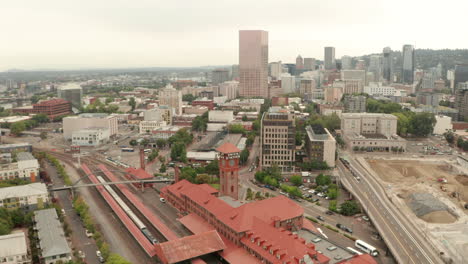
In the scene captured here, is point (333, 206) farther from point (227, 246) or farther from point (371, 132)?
point (371, 132)

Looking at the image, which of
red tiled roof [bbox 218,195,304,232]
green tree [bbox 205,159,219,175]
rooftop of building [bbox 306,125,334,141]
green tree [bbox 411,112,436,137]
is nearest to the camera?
red tiled roof [bbox 218,195,304,232]

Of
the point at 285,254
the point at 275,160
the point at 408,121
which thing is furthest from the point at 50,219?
the point at 408,121

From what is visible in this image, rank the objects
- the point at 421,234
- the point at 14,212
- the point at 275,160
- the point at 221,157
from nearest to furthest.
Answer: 1. the point at 421,234
2. the point at 14,212
3. the point at 221,157
4. the point at 275,160

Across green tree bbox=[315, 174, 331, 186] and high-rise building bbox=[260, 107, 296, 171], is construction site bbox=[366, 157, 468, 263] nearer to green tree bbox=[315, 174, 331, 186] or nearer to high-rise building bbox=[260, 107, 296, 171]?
green tree bbox=[315, 174, 331, 186]

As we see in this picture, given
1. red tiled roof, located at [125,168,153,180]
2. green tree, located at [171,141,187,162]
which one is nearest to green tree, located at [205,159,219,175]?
red tiled roof, located at [125,168,153,180]

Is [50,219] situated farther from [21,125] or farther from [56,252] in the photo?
[21,125]
